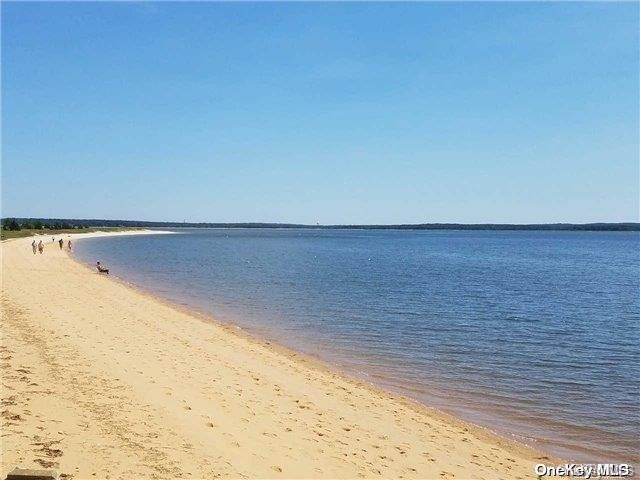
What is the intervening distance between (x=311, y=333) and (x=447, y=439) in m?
11.4

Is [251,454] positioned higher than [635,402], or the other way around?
[251,454]

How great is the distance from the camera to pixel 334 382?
45.3 feet

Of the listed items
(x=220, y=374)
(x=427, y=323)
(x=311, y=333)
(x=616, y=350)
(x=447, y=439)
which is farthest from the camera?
(x=427, y=323)

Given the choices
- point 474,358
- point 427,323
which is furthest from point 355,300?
A: point 474,358

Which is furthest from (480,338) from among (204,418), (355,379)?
(204,418)

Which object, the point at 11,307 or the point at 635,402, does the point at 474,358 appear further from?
the point at 11,307

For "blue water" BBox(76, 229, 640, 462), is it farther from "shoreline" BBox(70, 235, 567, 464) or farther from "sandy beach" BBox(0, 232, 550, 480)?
"sandy beach" BBox(0, 232, 550, 480)

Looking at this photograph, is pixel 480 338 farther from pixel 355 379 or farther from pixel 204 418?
pixel 204 418

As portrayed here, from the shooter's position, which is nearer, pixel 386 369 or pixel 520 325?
pixel 386 369

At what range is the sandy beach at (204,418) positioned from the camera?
749cm

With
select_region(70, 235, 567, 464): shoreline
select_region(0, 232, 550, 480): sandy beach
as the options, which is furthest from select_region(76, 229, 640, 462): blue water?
select_region(0, 232, 550, 480): sandy beach

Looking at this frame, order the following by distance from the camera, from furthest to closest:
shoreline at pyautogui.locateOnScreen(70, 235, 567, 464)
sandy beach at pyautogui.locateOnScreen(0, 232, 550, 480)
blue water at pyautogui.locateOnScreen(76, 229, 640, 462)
Answer: blue water at pyautogui.locateOnScreen(76, 229, 640, 462) < shoreline at pyautogui.locateOnScreen(70, 235, 567, 464) < sandy beach at pyautogui.locateOnScreen(0, 232, 550, 480)

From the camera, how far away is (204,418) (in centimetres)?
945

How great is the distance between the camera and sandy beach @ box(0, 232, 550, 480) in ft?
24.6
